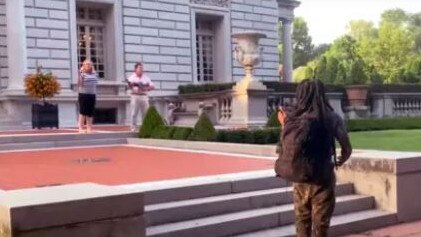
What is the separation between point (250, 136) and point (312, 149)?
31.7ft

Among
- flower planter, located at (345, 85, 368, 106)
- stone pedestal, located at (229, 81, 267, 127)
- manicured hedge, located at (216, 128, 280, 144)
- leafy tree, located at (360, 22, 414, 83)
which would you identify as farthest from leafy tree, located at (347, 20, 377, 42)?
manicured hedge, located at (216, 128, 280, 144)

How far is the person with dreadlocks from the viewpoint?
5.27m

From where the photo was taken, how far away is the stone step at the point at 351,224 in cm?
705

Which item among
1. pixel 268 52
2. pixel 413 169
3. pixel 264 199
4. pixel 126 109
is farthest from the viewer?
pixel 268 52

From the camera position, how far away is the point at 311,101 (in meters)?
5.36

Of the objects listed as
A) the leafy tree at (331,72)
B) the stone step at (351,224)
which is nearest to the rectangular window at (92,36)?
the leafy tree at (331,72)

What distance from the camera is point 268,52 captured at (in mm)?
31953

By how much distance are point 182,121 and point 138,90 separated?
19.8 feet

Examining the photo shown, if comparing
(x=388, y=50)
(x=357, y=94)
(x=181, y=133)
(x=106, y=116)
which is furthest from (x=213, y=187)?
(x=388, y=50)

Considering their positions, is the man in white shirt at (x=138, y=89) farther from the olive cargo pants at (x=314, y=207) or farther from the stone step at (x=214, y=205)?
the olive cargo pants at (x=314, y=207)

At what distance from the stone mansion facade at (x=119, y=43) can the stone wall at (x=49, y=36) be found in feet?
0.12

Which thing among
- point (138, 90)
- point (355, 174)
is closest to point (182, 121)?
point (138, 90)

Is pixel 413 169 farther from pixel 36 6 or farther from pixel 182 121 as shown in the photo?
pixel 36 6

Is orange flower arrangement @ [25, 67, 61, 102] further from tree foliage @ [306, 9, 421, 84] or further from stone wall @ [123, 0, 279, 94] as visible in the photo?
tree foliage @ [306, 9, 421, 84]
